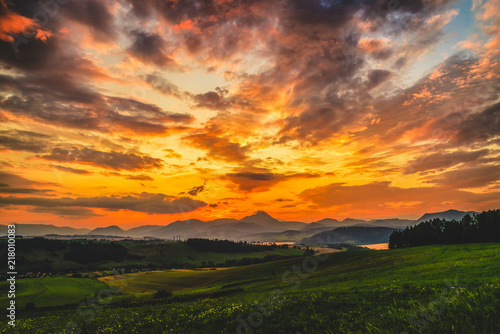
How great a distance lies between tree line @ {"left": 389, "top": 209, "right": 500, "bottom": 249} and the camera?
106 m

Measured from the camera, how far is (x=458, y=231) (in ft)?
390

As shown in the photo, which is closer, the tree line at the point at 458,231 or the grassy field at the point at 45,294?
the grassy field at the point at 45,294

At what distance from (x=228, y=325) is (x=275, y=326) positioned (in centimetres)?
419

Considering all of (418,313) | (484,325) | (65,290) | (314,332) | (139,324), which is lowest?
(65,290)

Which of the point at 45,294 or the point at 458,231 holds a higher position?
the point at 458,231

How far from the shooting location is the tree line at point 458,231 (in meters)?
106

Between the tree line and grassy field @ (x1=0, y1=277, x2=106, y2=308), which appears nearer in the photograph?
grassy field @ (x1=0, y1=277, x2=106, y2=308)

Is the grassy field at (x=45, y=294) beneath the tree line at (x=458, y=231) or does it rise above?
beneath

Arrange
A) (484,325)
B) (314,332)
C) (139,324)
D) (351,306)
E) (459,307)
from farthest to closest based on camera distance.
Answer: (139,324) → (351,306) → (314,332) → (459,307) → (484,325)

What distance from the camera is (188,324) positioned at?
21.5 m

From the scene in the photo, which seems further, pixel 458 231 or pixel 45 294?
pixel 458 231

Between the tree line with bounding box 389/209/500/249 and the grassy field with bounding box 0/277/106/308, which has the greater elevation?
the tree line with bounding box 389/209/500/249

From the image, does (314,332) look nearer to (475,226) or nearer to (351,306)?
(351,306)

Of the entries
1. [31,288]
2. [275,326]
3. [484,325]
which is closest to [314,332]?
[275,326]
